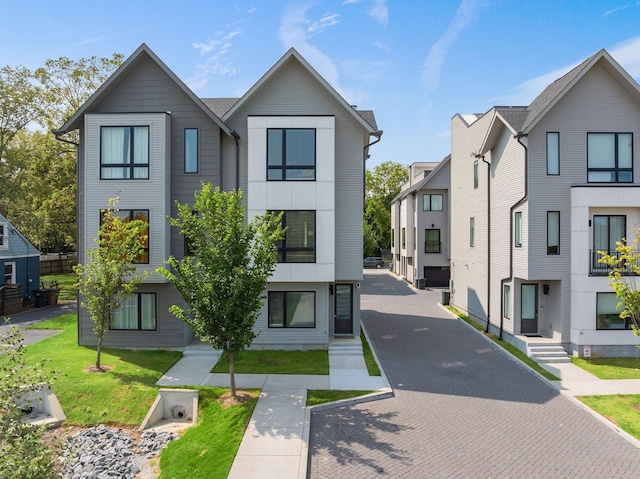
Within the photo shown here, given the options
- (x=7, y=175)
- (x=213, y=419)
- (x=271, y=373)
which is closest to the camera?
(x=213, y=419)

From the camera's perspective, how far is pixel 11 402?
5395 millimetres

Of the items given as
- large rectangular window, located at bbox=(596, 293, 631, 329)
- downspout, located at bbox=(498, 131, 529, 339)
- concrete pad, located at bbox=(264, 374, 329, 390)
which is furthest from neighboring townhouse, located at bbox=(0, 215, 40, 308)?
large rectangular window, located at bbox=(596, 293, 631, 329)

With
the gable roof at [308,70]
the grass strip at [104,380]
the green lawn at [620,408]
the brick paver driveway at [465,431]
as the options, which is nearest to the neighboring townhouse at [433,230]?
the brick paver driveway at [465,431]

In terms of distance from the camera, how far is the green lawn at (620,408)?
10.7 metres

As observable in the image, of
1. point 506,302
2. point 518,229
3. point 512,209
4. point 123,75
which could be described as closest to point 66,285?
point 123,75

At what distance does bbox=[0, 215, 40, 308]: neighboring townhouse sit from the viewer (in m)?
23.3

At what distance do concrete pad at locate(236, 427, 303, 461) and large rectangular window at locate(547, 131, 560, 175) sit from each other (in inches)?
533

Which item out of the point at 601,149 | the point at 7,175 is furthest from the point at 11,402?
the point at 7,175

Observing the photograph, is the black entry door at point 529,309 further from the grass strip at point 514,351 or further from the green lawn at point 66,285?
the green lawn at point 66,285

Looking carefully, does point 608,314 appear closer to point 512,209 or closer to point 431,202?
point 512,209

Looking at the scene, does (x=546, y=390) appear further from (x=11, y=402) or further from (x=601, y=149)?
(x=11, y=402)

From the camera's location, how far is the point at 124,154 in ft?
52.6

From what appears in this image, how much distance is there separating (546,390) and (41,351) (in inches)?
674

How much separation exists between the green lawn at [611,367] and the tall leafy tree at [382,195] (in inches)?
1649
